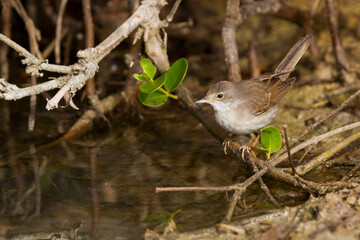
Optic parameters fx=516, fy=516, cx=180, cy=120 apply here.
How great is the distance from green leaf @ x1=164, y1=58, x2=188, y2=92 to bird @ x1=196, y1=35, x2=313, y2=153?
1.18 ft

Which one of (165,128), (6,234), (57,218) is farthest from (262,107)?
(6,234)

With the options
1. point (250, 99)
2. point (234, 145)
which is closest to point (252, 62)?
point (250, 99)

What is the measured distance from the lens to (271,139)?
13.3 feet

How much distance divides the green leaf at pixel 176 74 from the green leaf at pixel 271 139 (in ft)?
2.76

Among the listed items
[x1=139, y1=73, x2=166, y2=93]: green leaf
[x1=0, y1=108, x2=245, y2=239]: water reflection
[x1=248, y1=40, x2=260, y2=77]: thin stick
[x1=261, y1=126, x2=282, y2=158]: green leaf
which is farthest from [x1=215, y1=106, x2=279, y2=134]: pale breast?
[x1=248, y1=40, x2=260, y2=77]: thin stick

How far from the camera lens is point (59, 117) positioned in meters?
6.07

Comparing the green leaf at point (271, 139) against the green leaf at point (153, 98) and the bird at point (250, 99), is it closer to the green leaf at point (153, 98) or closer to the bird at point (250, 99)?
the bird at point (250, 99)

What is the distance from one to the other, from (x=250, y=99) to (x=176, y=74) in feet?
2.92

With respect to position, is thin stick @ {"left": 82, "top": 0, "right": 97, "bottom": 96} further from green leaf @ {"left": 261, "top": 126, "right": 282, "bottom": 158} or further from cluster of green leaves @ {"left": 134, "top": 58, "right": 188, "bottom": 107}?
green leaf @ {"left": 261, "top": 126, "right": 282, "bottom": 158}

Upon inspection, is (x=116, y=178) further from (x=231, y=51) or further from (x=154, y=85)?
(x=231, y=51)

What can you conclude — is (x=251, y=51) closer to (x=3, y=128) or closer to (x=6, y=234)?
(x=3, y=128)

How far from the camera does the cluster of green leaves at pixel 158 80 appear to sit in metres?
4.33

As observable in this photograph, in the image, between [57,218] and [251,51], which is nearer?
[57,218]

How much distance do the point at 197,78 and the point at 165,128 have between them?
1.51 m
